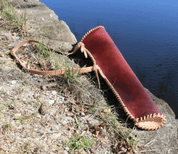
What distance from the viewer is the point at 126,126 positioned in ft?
5.86

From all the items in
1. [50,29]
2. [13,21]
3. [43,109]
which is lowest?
[43,109]

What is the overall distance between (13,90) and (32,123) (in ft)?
1.40

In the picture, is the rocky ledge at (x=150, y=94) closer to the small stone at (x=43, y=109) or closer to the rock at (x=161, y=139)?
the rock at (x=161, y=139)

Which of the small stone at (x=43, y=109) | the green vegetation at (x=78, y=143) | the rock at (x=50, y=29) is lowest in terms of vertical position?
the green vegetation at (x=78, y=143)

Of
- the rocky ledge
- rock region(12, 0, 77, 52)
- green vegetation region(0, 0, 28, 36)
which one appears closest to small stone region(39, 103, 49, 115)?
the rocky ledge

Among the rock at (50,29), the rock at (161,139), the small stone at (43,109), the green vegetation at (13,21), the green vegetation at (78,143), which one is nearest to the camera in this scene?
the green vegetation at (78,143)

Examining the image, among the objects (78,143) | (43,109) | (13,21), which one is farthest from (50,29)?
(78,143)

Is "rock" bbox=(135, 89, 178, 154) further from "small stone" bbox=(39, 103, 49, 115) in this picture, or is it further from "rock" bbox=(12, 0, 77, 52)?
"rock" bbox=(12, 0, 77, 52)

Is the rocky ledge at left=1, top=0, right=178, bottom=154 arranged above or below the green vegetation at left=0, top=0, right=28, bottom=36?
below

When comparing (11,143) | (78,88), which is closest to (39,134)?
(11,143)

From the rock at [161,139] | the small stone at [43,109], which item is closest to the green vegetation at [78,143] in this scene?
the small stone at [43,109]

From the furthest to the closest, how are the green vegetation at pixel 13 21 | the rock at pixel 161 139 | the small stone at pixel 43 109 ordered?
the green vegetation at pixel 13 21
the rock at pixel 161 139
the small stone at pixel 43 109

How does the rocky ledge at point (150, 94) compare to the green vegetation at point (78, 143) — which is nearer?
the green vegetation at point (78, 143)

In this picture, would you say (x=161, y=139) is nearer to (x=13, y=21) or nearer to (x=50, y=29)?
(x=50, y=29)
